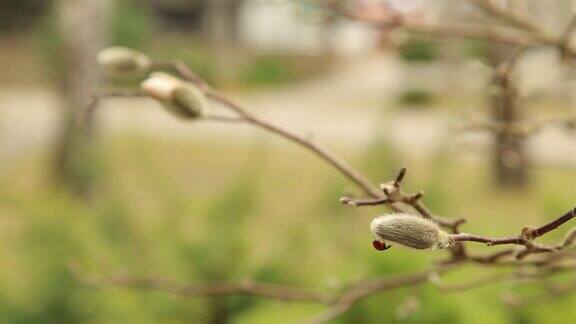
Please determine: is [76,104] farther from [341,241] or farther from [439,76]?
[439,76]

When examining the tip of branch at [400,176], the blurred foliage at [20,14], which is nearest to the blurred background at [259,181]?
the tip of branch at [400,176]

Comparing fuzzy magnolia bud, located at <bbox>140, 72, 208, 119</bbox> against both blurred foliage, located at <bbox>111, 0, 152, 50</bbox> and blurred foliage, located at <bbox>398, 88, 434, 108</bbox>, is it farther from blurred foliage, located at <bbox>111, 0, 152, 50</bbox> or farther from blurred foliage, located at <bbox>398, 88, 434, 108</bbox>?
blurred foliage, located at <bbox>111, 0, 152, 50</bbox>

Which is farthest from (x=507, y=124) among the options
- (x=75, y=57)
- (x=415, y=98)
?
(x=415, y=98)

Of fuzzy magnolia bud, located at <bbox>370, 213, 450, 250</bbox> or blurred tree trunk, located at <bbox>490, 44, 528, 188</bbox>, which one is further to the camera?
blurred tree trunk, located at <bbox>490, 44, 528, 188</bbox>

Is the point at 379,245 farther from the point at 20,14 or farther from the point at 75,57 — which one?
the point at 20,14

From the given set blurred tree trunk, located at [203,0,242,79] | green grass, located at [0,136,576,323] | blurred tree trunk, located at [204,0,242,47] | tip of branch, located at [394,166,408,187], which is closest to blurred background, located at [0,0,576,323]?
green grass, located at [0,136,576,323]

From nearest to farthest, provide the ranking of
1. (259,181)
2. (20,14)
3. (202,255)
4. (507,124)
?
(507,124), (202,255), (259,181), (20,14)

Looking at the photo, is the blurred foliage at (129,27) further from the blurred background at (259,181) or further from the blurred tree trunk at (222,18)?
the blurred tree trunk at (222,18)
